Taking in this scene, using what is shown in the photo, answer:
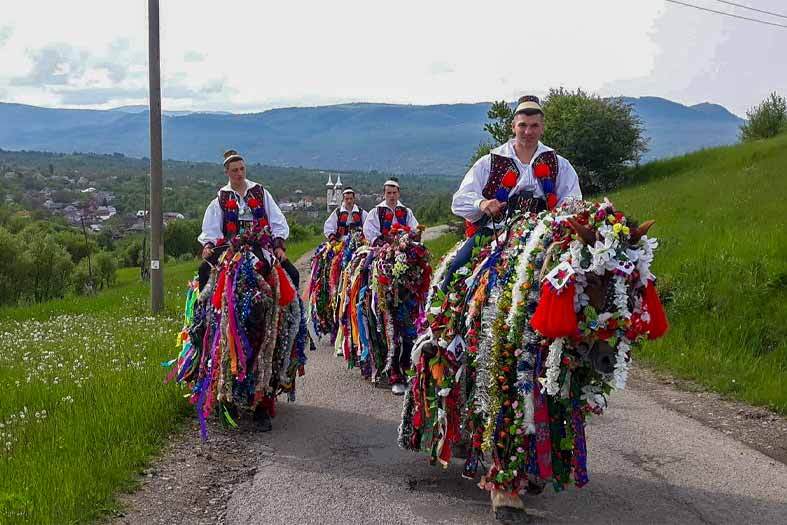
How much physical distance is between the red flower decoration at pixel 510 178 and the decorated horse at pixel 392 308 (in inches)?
122

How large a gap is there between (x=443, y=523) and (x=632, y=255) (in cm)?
209

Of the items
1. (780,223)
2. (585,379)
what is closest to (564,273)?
(585,379)

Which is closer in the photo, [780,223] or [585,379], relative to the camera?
[585,379]

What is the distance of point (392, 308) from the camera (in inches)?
336

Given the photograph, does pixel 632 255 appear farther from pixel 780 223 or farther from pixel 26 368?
pixel 780 223

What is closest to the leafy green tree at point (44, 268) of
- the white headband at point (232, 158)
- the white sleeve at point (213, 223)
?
the white sleeve at point (213, 223)

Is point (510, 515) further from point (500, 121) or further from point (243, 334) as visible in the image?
point (500, 121)

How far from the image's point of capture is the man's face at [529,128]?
5371 millimetres

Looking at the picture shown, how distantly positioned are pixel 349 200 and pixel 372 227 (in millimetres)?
2509

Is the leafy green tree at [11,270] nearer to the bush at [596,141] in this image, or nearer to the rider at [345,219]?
the bush at [596,141]

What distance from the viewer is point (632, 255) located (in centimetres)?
438

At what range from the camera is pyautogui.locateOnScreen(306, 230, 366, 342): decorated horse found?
36.9 ft

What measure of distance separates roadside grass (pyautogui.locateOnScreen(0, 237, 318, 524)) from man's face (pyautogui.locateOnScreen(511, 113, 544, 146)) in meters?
3.81

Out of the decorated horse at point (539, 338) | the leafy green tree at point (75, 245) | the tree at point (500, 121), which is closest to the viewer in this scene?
the decorated horse at point (539, 338)
